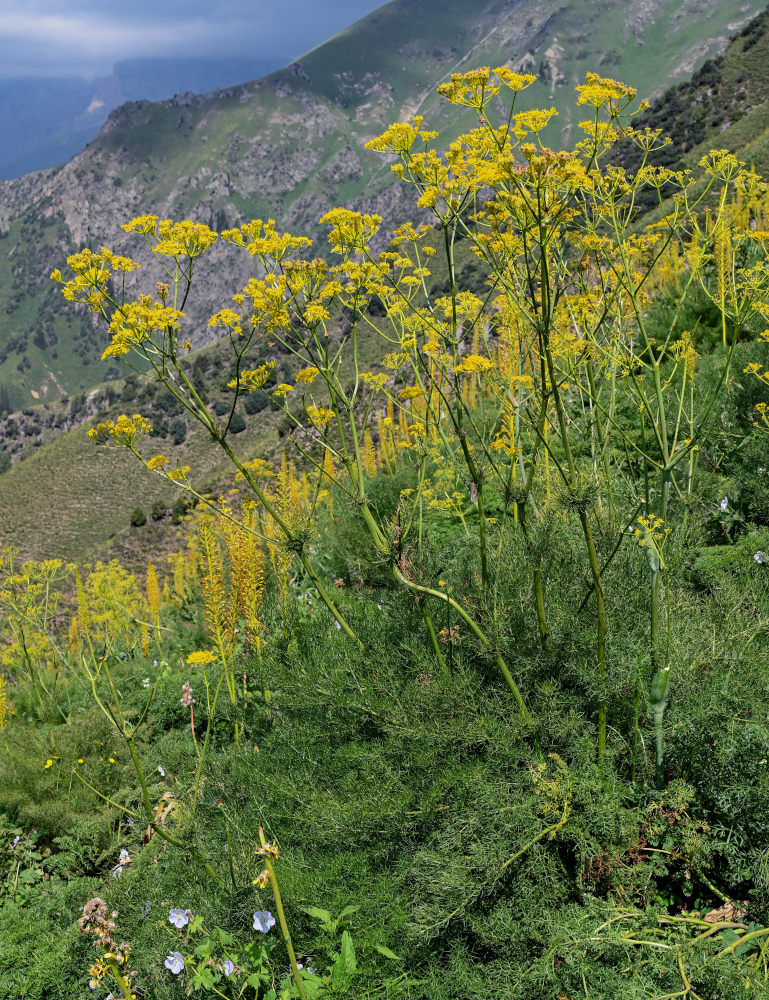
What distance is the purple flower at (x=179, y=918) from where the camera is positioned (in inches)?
99.1

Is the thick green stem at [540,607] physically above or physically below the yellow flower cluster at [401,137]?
below

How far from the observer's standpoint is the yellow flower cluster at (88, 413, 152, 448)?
2.78 metres

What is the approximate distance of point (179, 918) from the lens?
2.53 metres

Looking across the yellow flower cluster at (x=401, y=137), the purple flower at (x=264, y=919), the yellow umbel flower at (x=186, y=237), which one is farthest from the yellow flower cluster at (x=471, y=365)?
the purple flower at (x=264, y=919)

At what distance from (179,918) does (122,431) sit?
7.03 feet

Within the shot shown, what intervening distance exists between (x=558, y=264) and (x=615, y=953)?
275 centimetres

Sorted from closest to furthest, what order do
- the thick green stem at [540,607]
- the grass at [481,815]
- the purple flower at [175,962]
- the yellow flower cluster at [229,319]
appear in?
the grass at [481,815]
the purple flower at [175,962]
the thick green stem at [540,607]
the yellow flower cluster at [229,319]

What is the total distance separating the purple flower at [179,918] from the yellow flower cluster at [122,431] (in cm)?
205

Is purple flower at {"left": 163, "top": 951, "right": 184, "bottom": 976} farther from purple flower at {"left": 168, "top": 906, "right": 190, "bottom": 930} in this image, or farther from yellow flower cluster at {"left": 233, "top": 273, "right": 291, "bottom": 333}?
yellow flower cluster at {"left": 233, "top": 273, "right": 291, "bottom": 333}

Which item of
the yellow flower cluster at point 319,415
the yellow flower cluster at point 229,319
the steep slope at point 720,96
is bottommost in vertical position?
the yellow flower cluster at point 319,415

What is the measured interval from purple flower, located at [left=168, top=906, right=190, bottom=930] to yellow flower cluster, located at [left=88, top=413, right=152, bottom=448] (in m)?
2.05

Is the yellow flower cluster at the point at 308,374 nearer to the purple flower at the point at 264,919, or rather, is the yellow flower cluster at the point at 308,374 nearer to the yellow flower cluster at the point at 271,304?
the yellow flower cluster at the point at 271,304

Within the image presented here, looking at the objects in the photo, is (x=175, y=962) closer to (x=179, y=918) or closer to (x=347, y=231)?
(x=179, y=918)

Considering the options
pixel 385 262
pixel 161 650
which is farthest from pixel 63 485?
pixel 385 262
